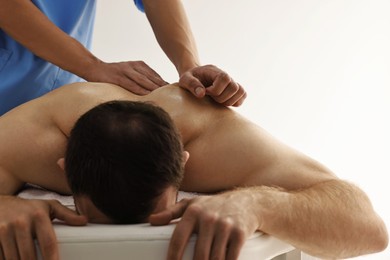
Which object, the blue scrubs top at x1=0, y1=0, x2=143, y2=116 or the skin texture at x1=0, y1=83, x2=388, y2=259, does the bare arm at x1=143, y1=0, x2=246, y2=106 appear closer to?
the skin texture at x1=0, y1=83, x2=388, y2=259

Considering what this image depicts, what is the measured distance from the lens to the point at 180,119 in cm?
146

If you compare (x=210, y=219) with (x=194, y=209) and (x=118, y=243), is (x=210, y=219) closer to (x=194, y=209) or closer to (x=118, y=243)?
(x=194, y=209)

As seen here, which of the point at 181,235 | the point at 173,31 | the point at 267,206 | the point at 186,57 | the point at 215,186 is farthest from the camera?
the point at 173,31

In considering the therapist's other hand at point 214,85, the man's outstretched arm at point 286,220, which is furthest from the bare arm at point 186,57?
the man's outstretched arm at point 286,220

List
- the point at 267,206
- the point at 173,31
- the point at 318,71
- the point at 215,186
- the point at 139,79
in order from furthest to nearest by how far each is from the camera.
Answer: the point at 318,71 → the point at 173,31 → the point at 139,79 → the point at 215,186 → the point at 267,206

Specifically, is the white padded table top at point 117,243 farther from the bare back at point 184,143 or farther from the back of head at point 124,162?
the bare back at point 184,143

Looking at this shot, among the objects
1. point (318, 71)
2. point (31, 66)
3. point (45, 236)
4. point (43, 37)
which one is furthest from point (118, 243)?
point (318, 71)

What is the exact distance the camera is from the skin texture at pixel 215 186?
94 centimetres

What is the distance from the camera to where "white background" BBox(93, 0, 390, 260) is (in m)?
3.36

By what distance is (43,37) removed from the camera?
1716mm

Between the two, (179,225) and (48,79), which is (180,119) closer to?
(179,225)

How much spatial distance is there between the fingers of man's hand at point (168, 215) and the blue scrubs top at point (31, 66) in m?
1.08

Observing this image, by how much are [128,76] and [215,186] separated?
15.9 inches

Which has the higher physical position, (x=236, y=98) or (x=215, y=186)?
(x=236, y=98)
